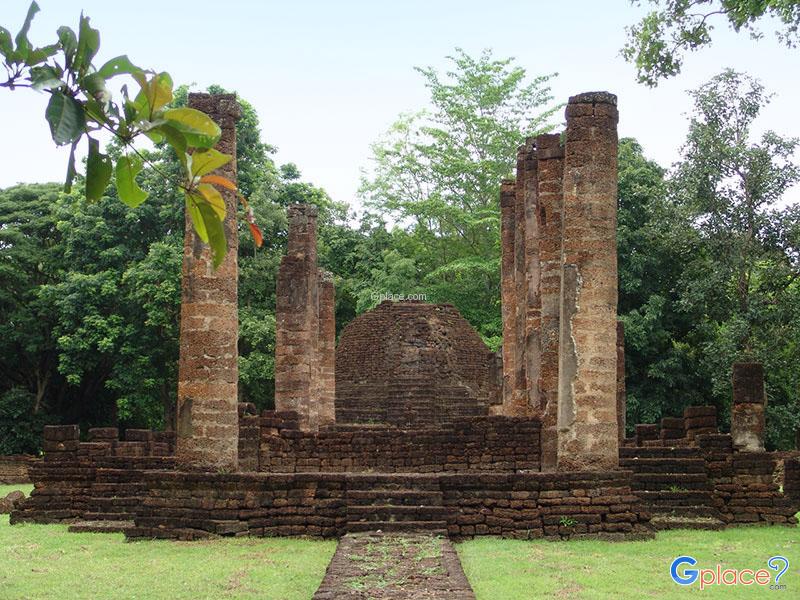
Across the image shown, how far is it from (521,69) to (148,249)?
17.2 m

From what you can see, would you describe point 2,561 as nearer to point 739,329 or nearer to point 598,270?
point 598,270

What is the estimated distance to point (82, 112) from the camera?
8.08 feet

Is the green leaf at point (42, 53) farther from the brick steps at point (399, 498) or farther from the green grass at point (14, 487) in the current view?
the green grass at point (14, 487)

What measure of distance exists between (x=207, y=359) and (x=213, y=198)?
987 centimetres

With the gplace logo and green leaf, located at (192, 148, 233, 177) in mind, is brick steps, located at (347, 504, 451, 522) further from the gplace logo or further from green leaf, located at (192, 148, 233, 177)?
green leaf, located at (192, 148, 233, 177)

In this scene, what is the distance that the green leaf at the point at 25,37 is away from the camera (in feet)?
7.83

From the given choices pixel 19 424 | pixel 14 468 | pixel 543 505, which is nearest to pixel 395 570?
pixel 543 505

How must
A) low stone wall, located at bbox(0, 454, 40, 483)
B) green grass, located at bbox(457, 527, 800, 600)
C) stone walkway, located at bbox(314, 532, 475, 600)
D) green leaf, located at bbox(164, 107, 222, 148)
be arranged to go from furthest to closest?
low stone wall, located at bbox(0, 454, 40, 483), green grass, located at bbox(457, 527, 800, 600), stone walkway, located at bbox(314, 532, 475, 600), green leaf, located at bbox(164, 107, 222, 148)

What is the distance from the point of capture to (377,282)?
35406 mm

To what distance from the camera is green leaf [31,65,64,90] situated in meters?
2.45

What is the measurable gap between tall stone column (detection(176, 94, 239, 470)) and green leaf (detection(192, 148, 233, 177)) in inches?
374

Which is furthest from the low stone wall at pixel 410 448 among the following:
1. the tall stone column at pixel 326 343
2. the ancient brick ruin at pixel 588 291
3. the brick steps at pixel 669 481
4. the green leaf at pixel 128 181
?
the green leaf at pixel 128 181

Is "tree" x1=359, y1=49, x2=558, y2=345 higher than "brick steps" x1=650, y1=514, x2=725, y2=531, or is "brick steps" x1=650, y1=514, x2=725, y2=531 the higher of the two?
"tree" x1=359, y1=49, x2=558, y2=345

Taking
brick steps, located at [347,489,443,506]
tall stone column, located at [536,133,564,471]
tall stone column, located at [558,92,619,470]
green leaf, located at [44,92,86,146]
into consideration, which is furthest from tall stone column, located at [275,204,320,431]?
green leaf, located at [44,92,86,146]
